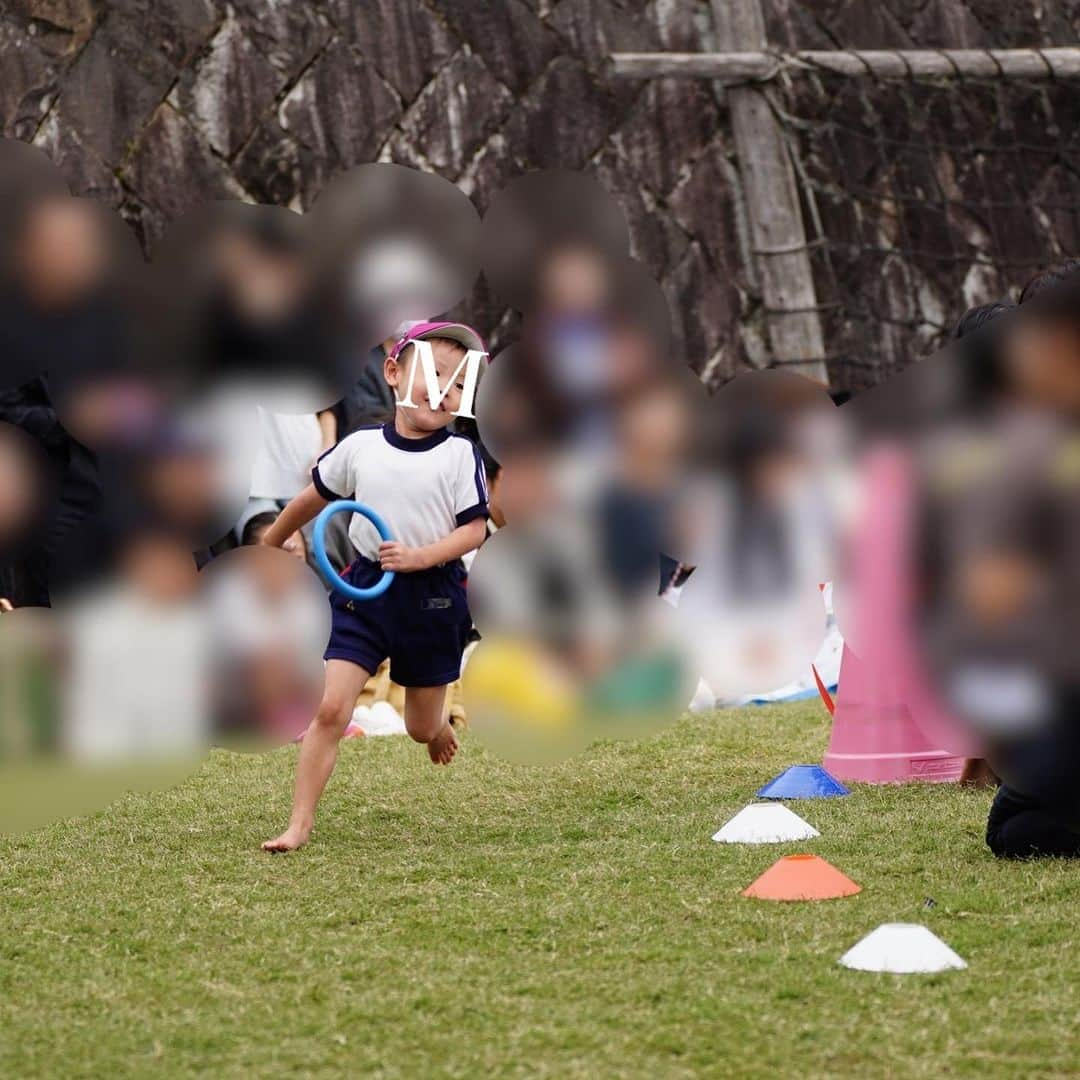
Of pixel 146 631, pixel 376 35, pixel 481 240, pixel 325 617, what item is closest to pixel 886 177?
pixel 376 35

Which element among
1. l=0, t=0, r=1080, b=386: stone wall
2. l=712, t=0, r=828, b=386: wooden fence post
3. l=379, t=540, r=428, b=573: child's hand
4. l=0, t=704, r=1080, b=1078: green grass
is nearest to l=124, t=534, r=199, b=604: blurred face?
l=0, t=704, r=1080, b=1078: green grass

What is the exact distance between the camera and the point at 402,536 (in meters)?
3.70

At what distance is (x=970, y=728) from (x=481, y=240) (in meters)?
1.40

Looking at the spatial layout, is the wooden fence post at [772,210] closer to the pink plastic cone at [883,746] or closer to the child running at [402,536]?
the pink plastic cone at [883,746]

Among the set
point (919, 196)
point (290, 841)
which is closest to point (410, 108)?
point (919, 196)

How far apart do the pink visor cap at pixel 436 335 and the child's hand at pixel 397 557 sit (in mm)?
384

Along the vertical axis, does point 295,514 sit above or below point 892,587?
above

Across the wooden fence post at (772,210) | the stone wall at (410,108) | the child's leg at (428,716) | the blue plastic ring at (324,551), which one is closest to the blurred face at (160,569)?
the blue plastic ring at (324,551)

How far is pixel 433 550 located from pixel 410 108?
357cm

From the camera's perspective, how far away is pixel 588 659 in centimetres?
327

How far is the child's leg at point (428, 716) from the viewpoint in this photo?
12.7 ft

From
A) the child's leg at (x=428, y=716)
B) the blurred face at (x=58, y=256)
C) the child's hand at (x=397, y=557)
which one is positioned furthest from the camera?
the child's leg at (x=428, y=716)

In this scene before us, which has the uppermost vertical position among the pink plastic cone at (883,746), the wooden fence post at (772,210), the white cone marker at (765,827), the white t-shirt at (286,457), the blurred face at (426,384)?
the wooden fence post at (772,210)

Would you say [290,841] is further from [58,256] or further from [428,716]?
[58,256]
